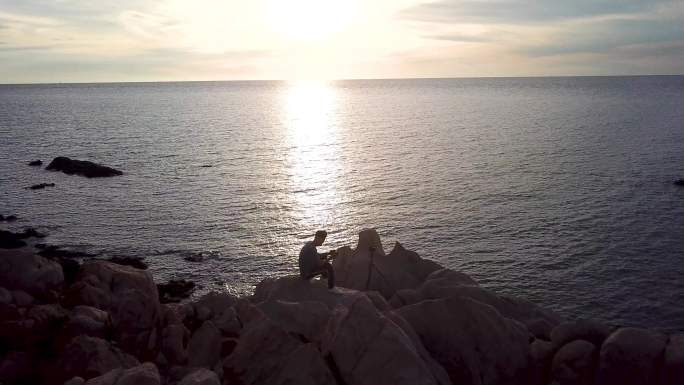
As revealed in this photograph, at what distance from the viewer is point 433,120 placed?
595 ft

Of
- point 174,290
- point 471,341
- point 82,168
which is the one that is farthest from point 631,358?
point 82,168

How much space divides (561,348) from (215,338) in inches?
573

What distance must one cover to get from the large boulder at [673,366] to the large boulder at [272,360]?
11669mm

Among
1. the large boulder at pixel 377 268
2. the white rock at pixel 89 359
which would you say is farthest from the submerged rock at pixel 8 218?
the white rock at pixel 89 359

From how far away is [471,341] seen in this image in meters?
19.8

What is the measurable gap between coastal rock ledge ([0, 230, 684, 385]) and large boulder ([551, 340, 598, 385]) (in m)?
0.04

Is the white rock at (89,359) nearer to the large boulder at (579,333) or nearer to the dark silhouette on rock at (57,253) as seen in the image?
the large boulder at (579,333)

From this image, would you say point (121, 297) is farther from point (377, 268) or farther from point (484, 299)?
point (484, 299)

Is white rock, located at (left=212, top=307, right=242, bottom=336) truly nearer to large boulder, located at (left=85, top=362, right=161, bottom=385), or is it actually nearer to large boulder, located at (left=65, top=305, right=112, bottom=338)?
large boulder, located at (left=65, top=305, right=112, bottom=338)

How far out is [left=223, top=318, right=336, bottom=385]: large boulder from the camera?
56.7 ft

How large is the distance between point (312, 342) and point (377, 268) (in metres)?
12.6

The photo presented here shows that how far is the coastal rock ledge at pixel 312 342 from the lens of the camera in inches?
691

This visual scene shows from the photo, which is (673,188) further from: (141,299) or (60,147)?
(60,147)

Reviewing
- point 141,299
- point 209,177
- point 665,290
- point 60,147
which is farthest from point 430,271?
point 60,147
